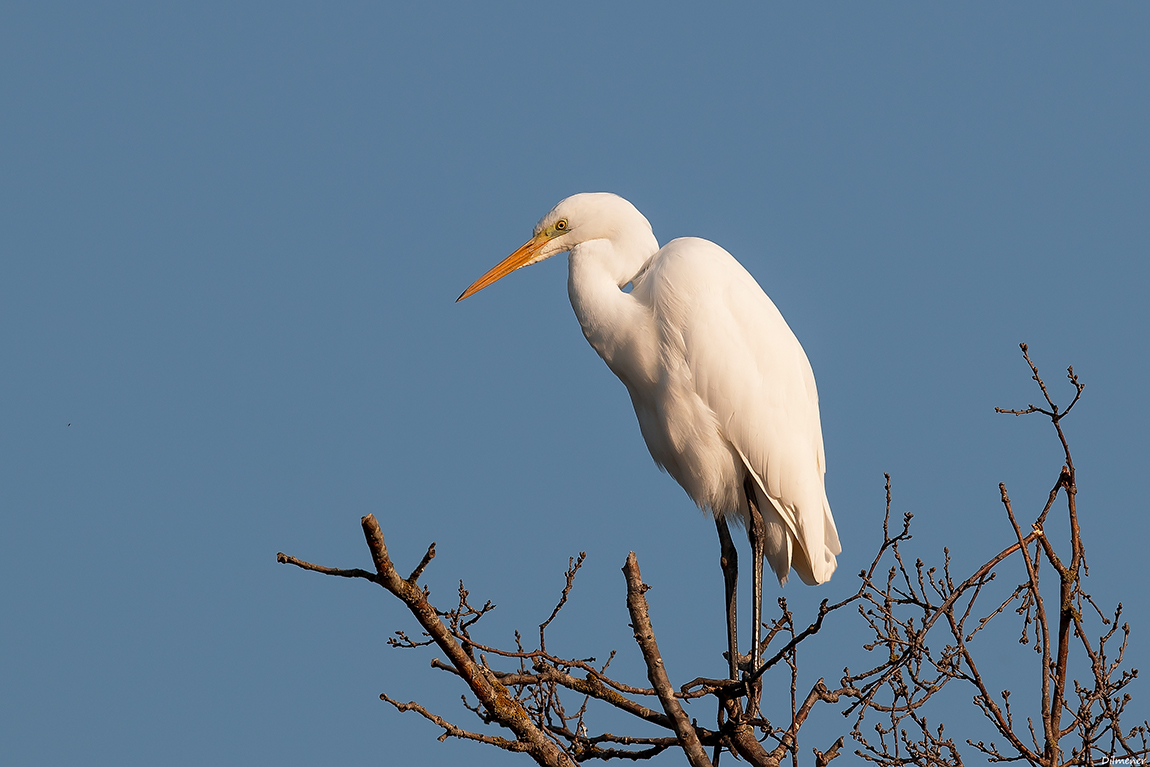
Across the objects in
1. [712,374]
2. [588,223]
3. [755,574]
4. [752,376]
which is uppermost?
[588,223]

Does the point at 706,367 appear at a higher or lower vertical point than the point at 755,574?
higher

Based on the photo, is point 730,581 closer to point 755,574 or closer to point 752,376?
point 755,574

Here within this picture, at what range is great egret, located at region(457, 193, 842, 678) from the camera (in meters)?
6.06

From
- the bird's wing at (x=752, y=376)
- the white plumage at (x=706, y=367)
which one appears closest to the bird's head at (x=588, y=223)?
the white plumage at (x=706, y=367)

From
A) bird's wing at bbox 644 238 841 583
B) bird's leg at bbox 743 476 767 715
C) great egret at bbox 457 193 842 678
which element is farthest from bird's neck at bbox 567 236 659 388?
bird's leg at bbox 743 476 767 715

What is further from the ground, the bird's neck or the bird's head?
the bird's head

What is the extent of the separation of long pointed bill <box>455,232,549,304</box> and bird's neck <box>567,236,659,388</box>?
0.37 metres

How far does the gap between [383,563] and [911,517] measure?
2.24 metres

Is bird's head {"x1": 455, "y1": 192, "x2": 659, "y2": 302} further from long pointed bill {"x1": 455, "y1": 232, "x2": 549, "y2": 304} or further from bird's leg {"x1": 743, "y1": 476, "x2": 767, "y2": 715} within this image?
bird's leg {"x1": 743, "y1": 476, "x2": 767, "y2": 715}

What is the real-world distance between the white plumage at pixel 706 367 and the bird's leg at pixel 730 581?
0.11m

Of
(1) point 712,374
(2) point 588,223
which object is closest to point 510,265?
(2) point 588,223

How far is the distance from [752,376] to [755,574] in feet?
3.53

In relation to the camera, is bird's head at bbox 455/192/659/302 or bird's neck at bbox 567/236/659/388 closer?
bird's neck at bbox 567/236/659/388

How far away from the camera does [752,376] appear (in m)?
6.21
